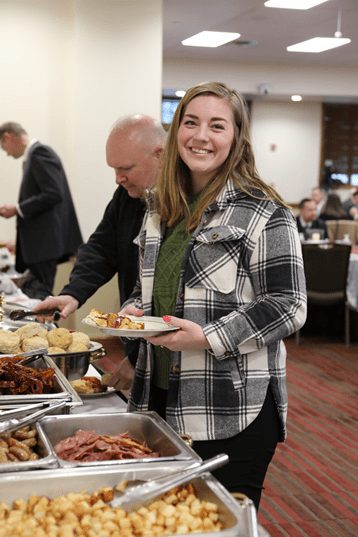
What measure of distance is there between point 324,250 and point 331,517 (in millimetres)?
3485

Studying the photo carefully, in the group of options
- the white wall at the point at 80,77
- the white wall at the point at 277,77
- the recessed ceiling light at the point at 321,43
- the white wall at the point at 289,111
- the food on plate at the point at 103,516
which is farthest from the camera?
the white wall at the point at 289,111

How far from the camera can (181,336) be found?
1.57 metres

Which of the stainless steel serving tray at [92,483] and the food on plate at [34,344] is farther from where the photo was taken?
the food on plate at [34,344]

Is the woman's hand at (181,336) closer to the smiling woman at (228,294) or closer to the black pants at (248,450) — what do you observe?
the smiling woman at (228,294)

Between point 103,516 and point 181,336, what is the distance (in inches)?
19.0

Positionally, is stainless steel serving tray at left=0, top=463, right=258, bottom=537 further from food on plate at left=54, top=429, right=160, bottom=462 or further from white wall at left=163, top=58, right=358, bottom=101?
white wall at left=163, top=58, right=358, bottom=101

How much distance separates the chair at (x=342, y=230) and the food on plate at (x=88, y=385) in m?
6.99

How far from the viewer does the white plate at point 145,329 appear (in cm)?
150

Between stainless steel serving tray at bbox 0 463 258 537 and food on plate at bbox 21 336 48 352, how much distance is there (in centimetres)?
73

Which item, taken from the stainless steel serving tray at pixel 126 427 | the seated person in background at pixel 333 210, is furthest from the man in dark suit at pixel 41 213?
the seated person in background at pixel 333 210

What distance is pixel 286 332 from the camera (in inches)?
65.2

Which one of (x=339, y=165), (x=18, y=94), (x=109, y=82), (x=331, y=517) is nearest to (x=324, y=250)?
(x=109, y=82)

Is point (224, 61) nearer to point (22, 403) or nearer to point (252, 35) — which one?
point (252, 35)

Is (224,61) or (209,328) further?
(224,61)
